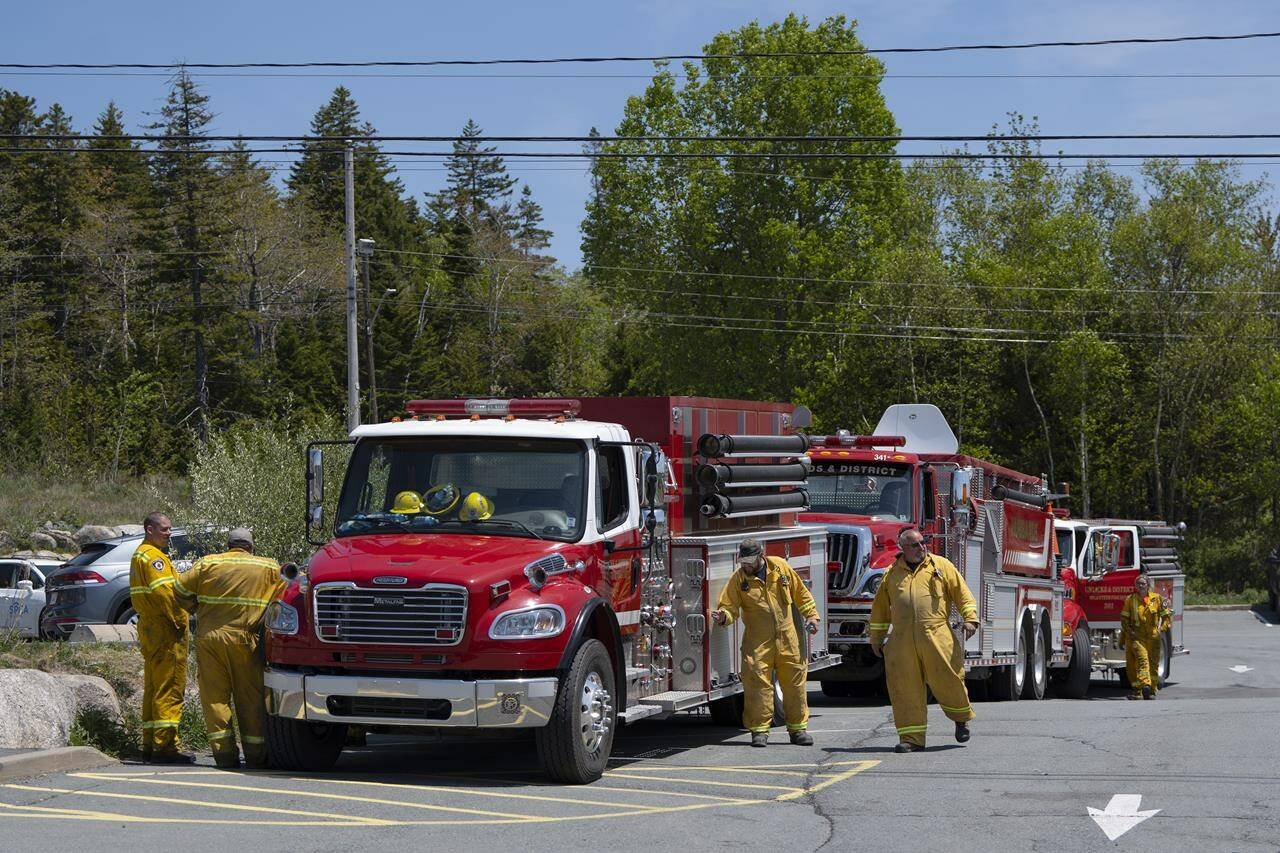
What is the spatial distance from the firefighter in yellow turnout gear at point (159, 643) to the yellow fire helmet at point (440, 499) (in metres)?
1.91

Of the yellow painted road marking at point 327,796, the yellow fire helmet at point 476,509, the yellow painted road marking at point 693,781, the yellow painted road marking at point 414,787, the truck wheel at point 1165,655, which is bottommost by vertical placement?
the truck wheel at point 1165,655

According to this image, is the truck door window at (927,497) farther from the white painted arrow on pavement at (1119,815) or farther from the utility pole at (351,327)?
the utility pole at (351,327)

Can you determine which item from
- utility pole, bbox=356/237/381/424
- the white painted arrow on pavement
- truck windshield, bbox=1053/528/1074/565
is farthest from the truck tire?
utility pole, bbox=356/237/381/424

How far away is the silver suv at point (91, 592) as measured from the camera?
66.0ft

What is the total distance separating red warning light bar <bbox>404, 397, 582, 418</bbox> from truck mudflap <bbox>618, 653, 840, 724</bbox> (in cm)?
224

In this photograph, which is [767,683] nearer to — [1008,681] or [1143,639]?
[1008,681]

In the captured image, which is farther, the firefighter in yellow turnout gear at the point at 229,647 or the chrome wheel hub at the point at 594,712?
the firefighter in yellow turnout gear at the point at 229,647

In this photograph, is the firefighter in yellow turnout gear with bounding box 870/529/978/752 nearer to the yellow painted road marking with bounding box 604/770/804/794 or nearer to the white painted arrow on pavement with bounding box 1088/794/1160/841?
the yellow painted road marking with bounding box 604/770/804/794

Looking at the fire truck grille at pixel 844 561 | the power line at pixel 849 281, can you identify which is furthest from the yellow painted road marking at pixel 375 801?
the power line at pixel 849 281

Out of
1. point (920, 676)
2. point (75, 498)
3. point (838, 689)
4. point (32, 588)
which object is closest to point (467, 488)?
point (920, 676)

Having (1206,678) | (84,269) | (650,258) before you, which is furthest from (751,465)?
(84,269)

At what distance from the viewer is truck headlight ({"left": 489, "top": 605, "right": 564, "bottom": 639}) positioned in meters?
10.0

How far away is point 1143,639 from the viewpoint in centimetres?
2139

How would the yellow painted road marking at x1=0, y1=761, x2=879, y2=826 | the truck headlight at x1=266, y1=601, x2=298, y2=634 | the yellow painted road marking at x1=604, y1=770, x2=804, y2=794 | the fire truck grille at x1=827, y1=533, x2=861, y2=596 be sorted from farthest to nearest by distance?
the fire truck grille at x1=827, y1=533, x2=861, y2=596 → the truck headlight at x1=266, y1=601, x2=298, y2=634 → the yellow painted road marking at x1=604, y1=770, x2=804, y2=794 → the yellow painted road marking at x1=0, y1=761, x2=879, y2=826
